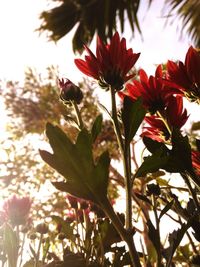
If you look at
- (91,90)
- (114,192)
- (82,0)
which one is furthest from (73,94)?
(91,90)

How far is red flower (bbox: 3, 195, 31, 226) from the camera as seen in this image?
75 centimetres

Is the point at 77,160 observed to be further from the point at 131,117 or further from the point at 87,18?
the point at 87,18

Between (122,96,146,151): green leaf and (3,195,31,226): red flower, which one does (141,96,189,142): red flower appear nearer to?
(122,96,146,151): green leaf

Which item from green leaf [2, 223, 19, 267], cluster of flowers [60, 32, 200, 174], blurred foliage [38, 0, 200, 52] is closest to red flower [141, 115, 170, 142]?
cluster of flowers [60, 32, 200, 174]

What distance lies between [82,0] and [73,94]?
149 inches

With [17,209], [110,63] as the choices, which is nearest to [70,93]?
[110,63]

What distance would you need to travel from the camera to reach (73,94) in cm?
43

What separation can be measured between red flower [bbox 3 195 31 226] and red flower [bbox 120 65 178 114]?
0.46 m

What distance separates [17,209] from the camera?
2.56 feet

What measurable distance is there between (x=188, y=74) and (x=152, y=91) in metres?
0.05

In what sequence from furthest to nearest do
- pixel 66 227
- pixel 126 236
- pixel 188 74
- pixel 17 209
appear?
pixel 17 209
pixel 66 227
pixel 188 74
pixel 126 236

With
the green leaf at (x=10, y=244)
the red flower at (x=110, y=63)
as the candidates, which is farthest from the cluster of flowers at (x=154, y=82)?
the green leaf at (x=10, y=244)

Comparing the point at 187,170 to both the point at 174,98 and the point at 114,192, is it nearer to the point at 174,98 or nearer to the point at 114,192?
the point at 174,98

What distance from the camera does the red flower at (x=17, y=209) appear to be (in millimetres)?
750
